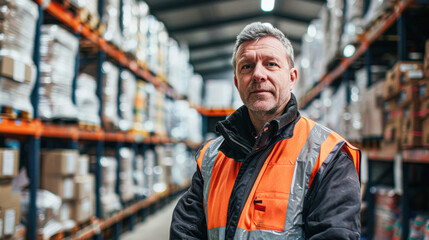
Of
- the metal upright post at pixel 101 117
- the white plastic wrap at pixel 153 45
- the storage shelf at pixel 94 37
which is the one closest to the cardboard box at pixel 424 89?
the storage shelf at pixel 94 37

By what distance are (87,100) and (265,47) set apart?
2786 millimetres

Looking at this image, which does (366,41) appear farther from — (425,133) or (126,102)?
(126,102)

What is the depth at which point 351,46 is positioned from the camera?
15.0 ft

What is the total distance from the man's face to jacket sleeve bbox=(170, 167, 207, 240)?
1.75 feet

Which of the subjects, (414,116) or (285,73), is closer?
(285,73)

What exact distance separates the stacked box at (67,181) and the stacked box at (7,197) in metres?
0.68

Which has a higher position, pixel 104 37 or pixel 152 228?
pixel 104 37

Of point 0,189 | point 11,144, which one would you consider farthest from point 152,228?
point 0,189

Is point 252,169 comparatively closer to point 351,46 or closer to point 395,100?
point 395,100

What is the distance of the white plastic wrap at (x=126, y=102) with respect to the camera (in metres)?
5.29

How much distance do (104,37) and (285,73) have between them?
3345 mm

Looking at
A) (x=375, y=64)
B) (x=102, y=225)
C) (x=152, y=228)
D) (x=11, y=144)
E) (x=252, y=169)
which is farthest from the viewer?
(x=152, y=228)

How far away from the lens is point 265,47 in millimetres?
1792

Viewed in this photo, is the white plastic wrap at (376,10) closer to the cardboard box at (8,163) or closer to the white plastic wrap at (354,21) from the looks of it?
the white plastic wrap at (354,21)
